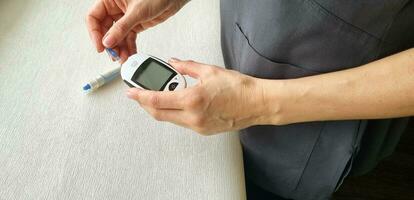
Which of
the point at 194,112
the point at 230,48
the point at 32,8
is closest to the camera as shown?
the point at 194,112

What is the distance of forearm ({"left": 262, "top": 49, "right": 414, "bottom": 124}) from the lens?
16.3 inches

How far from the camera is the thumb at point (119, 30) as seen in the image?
1.92 feet

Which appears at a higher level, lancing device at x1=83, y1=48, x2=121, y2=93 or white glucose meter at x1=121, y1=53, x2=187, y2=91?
white glucose meter at x1=121, y1=53, x2=187, y2=91

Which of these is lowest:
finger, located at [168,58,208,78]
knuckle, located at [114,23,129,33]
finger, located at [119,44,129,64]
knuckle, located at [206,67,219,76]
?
finger, located at [119,44,129,64]

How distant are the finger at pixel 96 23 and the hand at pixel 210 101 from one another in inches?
6.1

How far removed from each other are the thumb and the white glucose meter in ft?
0.17

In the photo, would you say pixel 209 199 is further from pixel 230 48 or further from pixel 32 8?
pixel 32 8

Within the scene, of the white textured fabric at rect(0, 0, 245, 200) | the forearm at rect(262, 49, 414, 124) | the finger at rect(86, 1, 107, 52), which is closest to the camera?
the forearm at rect(262, 49, 414, 124)

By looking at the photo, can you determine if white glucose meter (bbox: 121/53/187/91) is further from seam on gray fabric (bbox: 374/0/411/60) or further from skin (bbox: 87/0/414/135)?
seam on gray fabric (bbox: 374/0/411/60)

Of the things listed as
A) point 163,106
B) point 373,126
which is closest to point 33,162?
point 163,106

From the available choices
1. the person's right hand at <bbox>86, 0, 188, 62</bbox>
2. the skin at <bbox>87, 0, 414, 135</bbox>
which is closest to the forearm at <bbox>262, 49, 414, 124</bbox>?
the skin at <bbox>87, 0, 414, 135</bbox>

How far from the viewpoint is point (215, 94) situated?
50 centimetres

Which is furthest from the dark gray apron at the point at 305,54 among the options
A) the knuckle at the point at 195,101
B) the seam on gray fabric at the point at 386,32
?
the knuckle at the point at 195,101

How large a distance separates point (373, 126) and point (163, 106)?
33 centimetres
